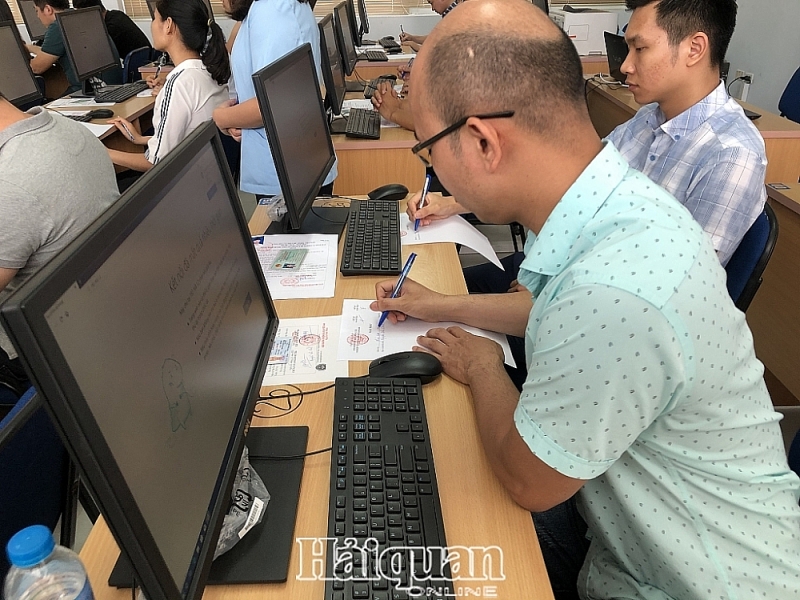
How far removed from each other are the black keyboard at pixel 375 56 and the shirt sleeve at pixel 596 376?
3932 millimetres

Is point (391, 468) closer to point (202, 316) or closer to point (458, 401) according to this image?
point (458, 401)

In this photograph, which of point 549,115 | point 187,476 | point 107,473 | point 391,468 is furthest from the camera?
Result: point 391,468

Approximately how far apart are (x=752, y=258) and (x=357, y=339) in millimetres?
855

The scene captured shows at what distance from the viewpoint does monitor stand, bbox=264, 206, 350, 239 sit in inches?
65.5

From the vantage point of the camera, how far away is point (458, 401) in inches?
39.4

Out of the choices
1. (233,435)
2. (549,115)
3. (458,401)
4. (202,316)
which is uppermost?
(549,115)

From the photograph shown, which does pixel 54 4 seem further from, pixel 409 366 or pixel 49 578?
pixel 49 578

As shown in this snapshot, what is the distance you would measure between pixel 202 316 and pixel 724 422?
2.24 feet

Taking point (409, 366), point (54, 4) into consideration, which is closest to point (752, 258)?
point (409, 366)

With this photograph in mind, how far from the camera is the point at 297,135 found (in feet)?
4.96

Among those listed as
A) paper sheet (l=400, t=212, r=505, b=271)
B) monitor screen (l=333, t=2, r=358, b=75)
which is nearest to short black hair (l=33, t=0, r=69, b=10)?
monitor screen (l=333, t=2, r=358, b=75)

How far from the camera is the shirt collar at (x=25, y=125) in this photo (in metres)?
1.28

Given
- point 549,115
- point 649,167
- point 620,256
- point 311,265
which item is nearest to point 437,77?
point 549,115

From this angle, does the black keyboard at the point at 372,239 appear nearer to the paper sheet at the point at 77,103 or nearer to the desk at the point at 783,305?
the desk at the point at 783,305
